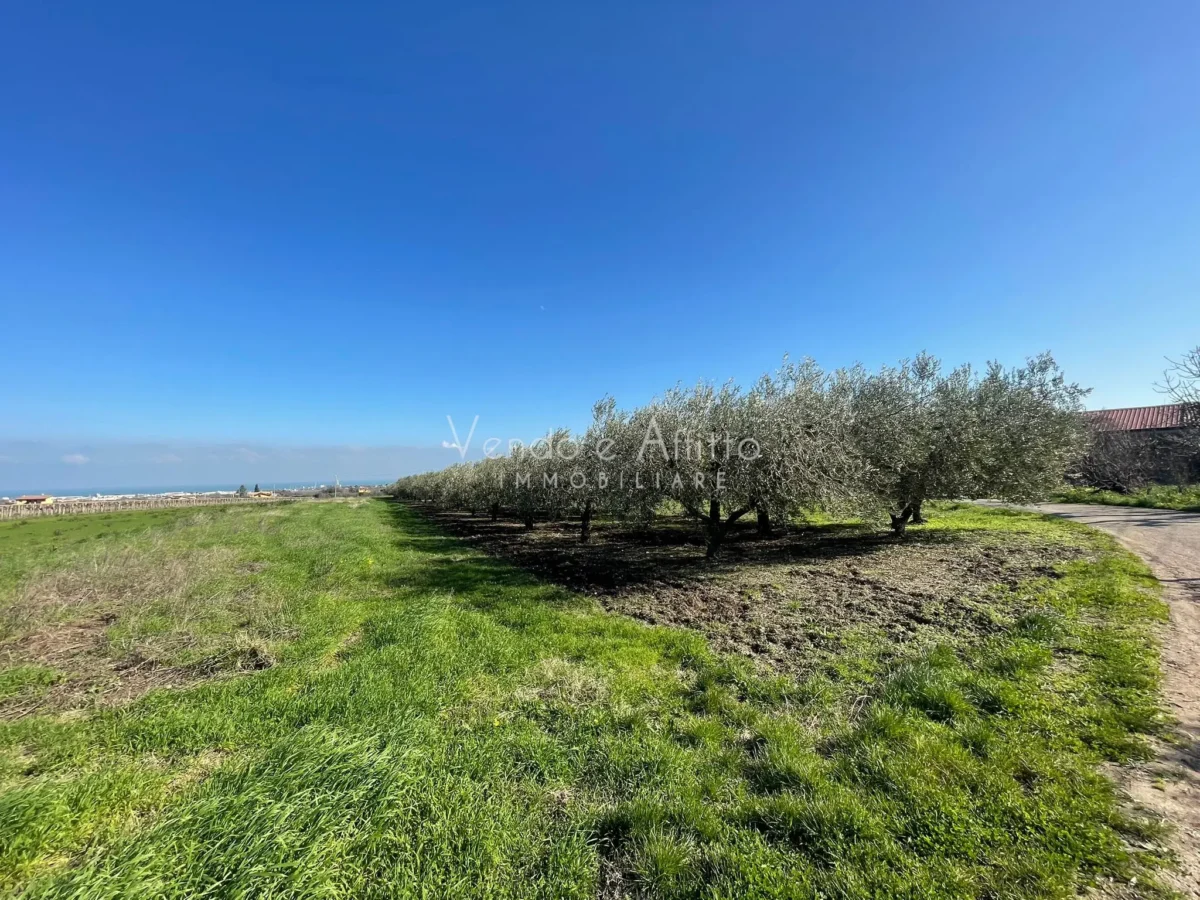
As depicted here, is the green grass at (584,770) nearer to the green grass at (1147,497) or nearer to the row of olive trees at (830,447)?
the row of olive trees at (830,447)

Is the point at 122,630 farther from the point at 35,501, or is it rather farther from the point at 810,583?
the point at 35,501

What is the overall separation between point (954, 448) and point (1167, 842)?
1604 centimetres

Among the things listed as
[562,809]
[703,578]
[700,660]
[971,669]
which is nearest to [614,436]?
[703,578]

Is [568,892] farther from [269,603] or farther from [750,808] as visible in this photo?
[269,603]

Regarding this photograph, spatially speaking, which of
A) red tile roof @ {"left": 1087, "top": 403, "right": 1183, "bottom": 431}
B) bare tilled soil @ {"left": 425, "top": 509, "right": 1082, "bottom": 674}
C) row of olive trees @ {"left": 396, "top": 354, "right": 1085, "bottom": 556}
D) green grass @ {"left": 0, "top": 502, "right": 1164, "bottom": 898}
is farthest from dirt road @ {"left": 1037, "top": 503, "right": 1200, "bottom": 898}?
red tile roof @ {"left": 1087, "top": 403, "right": 1183, "bottom": 431}

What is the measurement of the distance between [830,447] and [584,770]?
12442 millimetres

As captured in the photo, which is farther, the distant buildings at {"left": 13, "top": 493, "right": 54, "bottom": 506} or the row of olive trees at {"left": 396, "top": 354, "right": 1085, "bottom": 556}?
the distant buildings at {"left": 13, "top": 493, "right": 54, "bottom": 506}

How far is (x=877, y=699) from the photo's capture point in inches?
213

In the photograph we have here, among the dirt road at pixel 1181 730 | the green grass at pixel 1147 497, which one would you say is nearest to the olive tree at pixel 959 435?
the dirt road at pixel 1181 730

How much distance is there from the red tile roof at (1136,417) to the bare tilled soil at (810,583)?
43.8 m

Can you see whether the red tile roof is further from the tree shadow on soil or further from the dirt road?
the dirt road

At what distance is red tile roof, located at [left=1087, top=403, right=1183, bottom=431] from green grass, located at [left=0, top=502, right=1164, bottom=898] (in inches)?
2121

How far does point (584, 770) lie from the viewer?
13.8 feet

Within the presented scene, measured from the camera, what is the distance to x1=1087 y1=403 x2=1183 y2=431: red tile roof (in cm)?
4184
